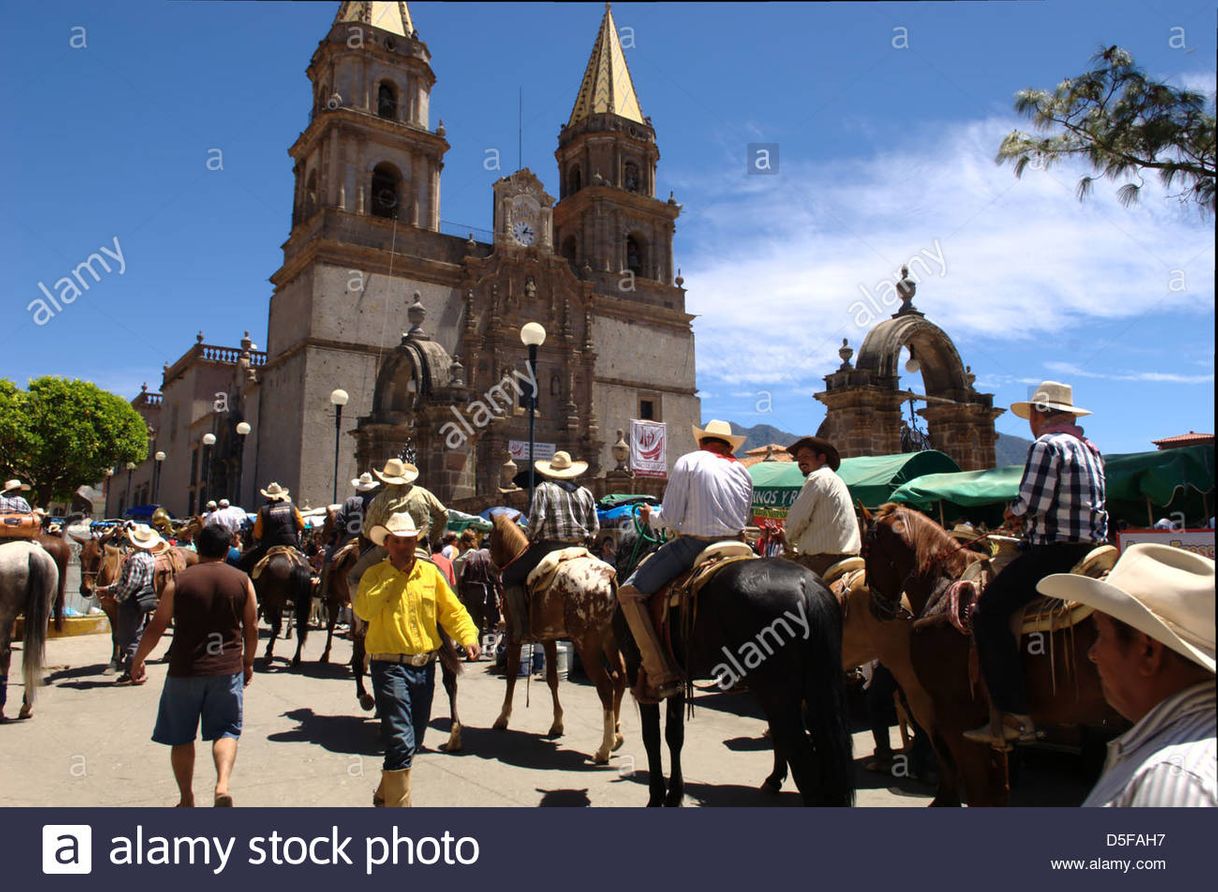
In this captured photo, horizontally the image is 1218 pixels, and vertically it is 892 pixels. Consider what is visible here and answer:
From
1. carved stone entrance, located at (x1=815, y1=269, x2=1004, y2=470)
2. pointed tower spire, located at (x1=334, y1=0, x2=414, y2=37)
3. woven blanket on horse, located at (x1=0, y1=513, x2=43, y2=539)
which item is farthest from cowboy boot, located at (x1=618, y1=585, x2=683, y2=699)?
pointed tower spire, located at (x1=334, y1=0, x2=414, y2=37)

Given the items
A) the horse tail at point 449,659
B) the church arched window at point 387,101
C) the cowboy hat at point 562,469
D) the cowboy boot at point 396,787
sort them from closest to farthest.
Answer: the cowboy boot at point 396,787 < the horse tail at point 449,659 < the cowboy hat at point 562,469 < the church arched window at point 387,101

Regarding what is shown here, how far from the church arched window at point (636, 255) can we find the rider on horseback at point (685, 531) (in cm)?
4401

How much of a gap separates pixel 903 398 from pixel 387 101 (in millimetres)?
36249

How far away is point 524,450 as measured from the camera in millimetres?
41500

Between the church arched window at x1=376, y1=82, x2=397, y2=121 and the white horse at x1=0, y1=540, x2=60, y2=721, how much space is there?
38.1 m

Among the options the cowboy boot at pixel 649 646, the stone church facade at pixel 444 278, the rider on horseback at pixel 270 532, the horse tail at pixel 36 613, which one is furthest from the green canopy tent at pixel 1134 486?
→ the stone church facade at pixel 444 278

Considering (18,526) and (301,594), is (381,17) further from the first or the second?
(18,526)

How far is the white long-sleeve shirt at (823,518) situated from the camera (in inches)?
276

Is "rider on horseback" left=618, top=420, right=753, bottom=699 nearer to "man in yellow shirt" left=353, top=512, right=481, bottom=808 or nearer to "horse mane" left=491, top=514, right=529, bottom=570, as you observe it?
"man in yellow shirt" left=353, top=512, right=481, bottom=808

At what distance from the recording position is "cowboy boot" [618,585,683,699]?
566 cm

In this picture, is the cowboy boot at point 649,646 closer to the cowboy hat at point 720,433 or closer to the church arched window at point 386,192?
the cowboy hat at point 720,433

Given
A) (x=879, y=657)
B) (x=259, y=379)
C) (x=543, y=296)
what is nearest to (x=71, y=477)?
(x=259, y=379)

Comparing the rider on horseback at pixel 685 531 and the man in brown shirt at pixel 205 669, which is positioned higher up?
the rider on horseback at pixel 685 531
